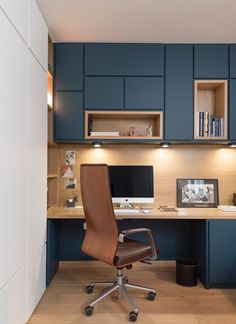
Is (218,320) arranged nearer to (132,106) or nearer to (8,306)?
(8,306)

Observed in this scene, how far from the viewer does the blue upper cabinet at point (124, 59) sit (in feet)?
10.0

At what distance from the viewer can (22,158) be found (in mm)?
1984

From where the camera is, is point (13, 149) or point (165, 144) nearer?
point (13, 149)

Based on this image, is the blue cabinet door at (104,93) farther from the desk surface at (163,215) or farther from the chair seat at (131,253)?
the chair seat at (131,253)

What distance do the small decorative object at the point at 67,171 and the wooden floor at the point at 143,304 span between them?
114cm

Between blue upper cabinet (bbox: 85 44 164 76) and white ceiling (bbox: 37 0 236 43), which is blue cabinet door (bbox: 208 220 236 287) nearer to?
blue upper cabinet (bbox: 85 44 164 76)

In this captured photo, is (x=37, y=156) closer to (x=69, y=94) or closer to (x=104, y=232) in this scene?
(x=104, y=232)

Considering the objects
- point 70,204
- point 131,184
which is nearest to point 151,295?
point 131,184

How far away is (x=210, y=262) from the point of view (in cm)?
270

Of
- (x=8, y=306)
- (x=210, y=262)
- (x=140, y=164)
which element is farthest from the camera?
(x=140, y=164)

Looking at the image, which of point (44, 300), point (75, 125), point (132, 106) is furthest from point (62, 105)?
point (44, 300)

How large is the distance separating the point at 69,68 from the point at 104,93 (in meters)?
0.48

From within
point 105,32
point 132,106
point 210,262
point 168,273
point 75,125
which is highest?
point 105,32

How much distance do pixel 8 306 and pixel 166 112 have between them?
7.67 feet
